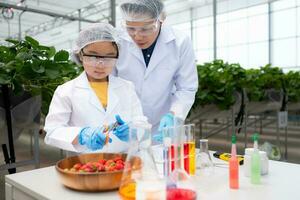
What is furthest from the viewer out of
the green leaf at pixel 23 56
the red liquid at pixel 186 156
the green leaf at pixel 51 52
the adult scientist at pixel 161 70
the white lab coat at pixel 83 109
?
the green leaf at pixel 51 52

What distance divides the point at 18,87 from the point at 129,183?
4.50 ft

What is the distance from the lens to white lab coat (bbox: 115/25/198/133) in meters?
1.76

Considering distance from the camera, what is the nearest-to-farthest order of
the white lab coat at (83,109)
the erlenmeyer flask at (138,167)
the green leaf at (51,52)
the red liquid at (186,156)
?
the erlenmeyer flask at (138,167), the red liquid at (186,156), the white lab coat at (83,109), the green leaf at (51,52)

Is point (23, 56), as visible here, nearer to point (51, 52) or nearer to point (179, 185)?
point (51, 52)

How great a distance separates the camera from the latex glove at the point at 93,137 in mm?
1058

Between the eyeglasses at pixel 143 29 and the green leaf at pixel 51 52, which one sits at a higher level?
the eyeglasses at pixel 143 29

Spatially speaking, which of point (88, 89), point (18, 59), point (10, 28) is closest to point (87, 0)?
point (10, 28)

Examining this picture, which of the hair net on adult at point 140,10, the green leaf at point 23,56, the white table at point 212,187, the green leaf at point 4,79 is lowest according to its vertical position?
the white table at point 212,187

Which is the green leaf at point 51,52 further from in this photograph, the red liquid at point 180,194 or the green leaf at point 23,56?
the red liquid at point 180,194

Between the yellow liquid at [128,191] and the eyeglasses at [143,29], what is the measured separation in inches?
35.3

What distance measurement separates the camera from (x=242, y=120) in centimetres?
405

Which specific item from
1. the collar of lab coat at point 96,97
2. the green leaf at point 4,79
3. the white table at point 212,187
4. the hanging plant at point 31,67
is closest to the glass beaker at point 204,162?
the white table at point 212,187

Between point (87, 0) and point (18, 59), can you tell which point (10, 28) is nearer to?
point (87, 0)

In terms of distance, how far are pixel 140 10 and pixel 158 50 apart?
0.32 m
